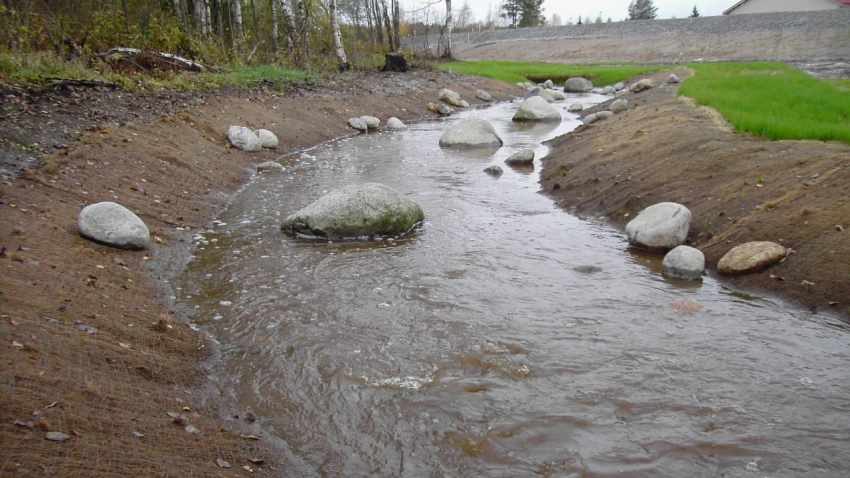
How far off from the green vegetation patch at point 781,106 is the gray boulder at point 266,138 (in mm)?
9910

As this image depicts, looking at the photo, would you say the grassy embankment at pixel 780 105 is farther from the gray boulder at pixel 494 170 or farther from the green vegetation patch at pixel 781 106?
the gray boulder at pixel 494 170

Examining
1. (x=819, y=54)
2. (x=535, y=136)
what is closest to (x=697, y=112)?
(x=535, y=136)

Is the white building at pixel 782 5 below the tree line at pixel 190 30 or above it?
above

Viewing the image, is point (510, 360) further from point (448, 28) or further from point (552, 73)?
point (448, 28)

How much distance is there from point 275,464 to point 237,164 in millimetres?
9147

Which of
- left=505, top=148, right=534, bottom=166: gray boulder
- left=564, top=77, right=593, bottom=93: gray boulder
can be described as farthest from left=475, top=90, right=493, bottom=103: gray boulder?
left=505, top=148, right=534, bottom=166: gray boulder

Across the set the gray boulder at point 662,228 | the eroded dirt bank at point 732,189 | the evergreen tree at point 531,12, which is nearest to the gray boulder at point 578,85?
the eroded dirt bank at point 732,189

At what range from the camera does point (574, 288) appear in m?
6.30

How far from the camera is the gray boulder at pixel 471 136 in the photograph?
1527 centimetres

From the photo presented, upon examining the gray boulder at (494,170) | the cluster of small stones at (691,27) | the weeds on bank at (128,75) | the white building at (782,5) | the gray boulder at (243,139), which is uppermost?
the white building at (782,5)

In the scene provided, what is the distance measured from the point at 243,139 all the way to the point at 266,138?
85 centimetres

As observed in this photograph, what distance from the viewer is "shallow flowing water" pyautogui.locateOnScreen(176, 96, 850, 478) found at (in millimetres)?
3758

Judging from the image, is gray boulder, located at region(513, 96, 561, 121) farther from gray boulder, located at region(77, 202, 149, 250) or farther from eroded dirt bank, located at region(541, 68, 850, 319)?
gray boulder, located at region(77, 202, 149, 250)

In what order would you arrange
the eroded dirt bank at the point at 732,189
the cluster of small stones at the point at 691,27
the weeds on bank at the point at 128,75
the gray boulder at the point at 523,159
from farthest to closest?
the cluster of small stones at the point at 691,27
the gray boulder at the point at 523,159
the weeds on bank at the point at 128,75
the eroded dirt bank at the point at 732,189
